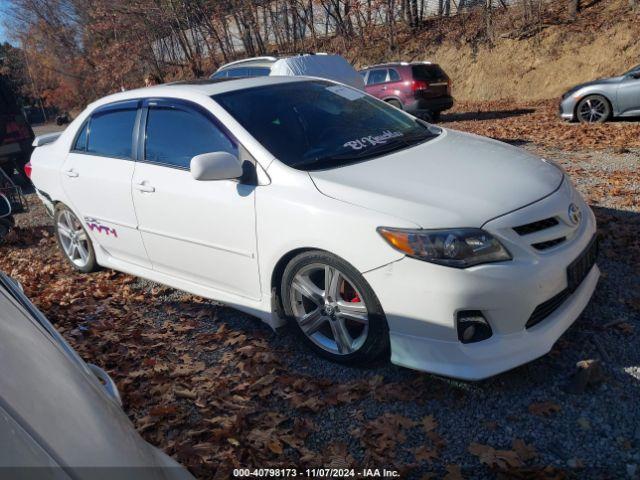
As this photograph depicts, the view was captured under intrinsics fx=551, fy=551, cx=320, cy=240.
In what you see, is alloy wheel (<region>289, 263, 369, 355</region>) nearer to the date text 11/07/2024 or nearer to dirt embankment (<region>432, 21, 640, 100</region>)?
the date text 11/07/2024

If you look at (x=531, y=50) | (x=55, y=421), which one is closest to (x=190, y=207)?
(x=55, y=421)

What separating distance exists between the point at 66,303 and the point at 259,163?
2.56m

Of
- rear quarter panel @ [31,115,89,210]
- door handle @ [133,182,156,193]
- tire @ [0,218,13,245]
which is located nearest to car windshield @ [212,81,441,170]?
door handle @ [133,182,156,193]

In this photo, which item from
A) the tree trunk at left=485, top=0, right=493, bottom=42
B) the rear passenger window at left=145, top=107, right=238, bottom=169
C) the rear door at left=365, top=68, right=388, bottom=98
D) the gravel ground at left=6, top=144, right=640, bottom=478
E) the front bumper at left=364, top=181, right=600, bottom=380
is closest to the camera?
the gravel ground at left=6, top=144, right=640, bottom=478

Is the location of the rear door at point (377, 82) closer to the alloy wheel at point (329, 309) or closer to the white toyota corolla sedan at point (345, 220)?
the white toyota corolla sedan at point (345, 220)

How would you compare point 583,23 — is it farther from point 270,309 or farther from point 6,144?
point 270,309

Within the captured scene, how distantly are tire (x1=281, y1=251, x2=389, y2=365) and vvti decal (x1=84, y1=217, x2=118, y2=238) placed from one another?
76.7 inches

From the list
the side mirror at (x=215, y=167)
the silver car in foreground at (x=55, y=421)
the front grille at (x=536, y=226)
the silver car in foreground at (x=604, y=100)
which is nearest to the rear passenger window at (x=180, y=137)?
the side mirror at (x=215, y=167)

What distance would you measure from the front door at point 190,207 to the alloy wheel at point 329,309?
0.34 m

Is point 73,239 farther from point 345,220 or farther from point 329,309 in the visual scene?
point 345,220

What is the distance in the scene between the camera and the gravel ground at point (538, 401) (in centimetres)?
253

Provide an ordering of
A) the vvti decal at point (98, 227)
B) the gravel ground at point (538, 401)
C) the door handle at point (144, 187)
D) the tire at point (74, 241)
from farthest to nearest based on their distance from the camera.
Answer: the tire at point (74, 241), the vvti decal at point (98, 227), the door handle at point (144, 187), the gravel ground at point (538, 401)

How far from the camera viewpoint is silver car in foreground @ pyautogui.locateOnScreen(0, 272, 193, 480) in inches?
44.3

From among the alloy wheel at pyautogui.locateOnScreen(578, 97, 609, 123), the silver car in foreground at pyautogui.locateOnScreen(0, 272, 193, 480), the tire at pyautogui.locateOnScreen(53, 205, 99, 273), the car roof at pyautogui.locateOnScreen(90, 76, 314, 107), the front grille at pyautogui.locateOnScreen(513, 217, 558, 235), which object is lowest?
Answer: the alloy wheel at pyautogui.locateOnScreen(578, 97, 609, 123)
